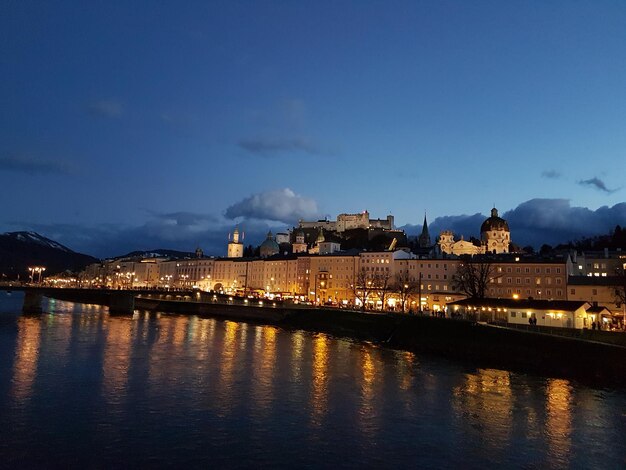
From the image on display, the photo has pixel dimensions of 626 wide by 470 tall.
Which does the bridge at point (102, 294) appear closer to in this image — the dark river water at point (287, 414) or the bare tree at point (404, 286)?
the bare tree at point (404, 286)

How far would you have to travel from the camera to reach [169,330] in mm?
61344

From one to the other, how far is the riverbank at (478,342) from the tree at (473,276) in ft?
→ 59.7

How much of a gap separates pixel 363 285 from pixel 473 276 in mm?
23653

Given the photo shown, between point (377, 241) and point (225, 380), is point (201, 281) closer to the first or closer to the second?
point (377, 241)

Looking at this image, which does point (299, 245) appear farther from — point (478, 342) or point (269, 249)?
point (478, 342)

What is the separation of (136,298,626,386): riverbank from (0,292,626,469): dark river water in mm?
3932

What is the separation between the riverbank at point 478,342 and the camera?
3609 cm

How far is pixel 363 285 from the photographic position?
92000mm

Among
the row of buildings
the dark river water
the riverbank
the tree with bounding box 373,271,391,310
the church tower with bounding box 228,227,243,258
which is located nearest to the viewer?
the dark river water

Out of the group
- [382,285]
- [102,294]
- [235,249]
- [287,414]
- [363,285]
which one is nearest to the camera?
[287,414]

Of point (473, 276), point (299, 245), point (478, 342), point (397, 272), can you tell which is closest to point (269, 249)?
point (299, 245)

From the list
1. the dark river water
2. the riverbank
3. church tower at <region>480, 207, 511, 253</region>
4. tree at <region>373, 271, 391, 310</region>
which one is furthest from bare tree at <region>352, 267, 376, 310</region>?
the dark river water

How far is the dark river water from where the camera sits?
60.9 feet

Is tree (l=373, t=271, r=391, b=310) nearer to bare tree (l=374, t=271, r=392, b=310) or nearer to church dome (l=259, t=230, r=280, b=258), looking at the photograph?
bare tree (l=374, t=271, r=392, b=310)
